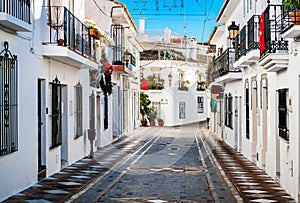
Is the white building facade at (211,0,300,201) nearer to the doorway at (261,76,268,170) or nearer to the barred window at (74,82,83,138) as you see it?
the doorway at (261,76,268,170)

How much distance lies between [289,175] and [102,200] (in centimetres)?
392

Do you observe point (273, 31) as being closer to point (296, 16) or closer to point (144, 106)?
point (296, 16)

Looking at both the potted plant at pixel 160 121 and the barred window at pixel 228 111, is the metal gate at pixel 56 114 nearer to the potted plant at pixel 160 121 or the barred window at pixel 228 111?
the barred window at pixel 228 111

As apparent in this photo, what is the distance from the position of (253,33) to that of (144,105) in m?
28.4

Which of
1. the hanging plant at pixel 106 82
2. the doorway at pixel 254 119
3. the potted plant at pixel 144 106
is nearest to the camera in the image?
the doorway at pixel 254 119

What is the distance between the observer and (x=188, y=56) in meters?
52.3

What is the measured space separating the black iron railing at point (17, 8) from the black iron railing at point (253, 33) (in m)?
A: 7.17

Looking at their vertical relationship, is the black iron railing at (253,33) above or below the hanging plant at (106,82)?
above

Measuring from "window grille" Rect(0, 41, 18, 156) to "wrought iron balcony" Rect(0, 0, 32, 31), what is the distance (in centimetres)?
47

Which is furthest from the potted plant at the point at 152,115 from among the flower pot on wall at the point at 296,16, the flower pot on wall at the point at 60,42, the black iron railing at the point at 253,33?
the flower pot on wall at the point at 296,16

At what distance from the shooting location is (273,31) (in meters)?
12.9

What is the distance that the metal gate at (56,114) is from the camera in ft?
47.3

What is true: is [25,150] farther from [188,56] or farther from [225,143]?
[188,56]

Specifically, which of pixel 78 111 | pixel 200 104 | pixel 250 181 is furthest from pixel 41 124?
pixel 200 104
